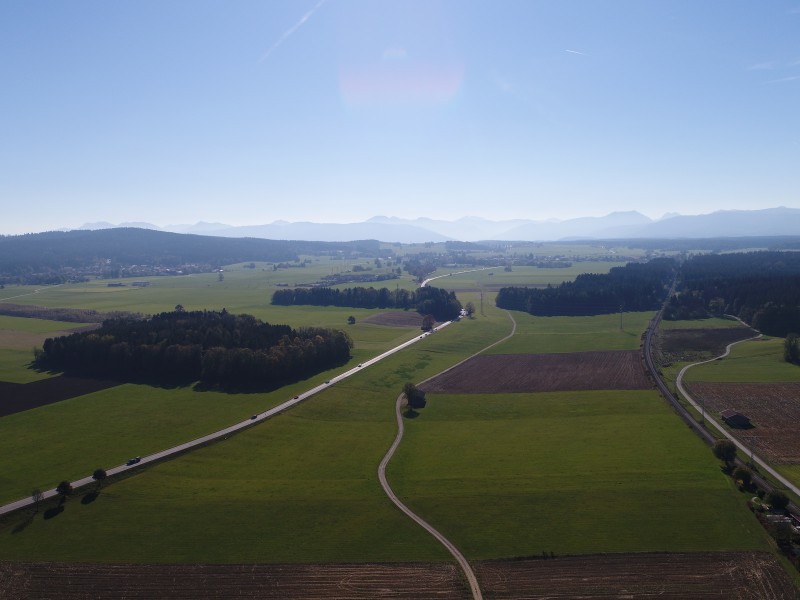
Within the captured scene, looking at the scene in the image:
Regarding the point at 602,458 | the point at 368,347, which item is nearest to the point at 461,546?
the point at 602,458

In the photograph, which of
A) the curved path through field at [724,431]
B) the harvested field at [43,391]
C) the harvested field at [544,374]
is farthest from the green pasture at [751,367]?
the harvested field at [43,391]

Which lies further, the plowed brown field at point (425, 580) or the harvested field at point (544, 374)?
the harvested field at point (544, 374)

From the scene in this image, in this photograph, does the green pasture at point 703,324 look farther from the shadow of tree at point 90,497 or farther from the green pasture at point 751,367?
the shadow of tree at point 90,497

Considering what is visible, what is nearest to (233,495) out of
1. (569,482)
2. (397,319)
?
(569,482)

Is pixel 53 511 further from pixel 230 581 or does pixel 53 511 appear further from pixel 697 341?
pixel 697 341

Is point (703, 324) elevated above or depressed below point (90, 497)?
below

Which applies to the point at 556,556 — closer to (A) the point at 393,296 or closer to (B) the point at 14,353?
(B) the point at 14,353

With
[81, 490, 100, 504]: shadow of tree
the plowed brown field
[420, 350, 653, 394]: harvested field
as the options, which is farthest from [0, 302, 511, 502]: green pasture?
the plowed brown field
